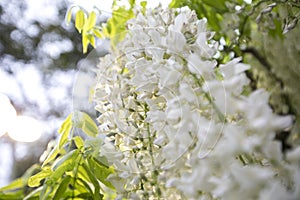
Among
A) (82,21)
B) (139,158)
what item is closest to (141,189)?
(139,158)

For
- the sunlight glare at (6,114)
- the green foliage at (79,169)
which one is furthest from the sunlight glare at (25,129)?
the green foliage at (79,169)

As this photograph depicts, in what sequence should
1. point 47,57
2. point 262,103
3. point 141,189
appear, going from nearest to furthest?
1. point 262,103
2. point 141,189
3. point 47,57

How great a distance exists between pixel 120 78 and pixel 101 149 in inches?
2.3

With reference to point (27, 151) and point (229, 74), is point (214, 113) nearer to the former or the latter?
point (229, 74)

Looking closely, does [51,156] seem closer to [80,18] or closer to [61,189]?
[61,189]

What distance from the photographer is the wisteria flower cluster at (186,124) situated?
0.16 m

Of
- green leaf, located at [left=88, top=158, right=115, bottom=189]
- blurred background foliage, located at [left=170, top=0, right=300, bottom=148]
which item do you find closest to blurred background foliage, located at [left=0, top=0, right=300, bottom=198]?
blurred background foliage, located at [left=170, top=0, right=300, bottom=148]

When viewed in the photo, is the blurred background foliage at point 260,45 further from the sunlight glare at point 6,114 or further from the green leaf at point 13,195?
the sunlight glare at point 6,114

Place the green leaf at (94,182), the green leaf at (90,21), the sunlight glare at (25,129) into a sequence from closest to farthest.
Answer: the green leaf at (94,182)
the green leaf at (90,21)
the sunlight glare at (25,129)

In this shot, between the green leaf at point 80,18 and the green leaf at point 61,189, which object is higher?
the green leaf at point 80,18

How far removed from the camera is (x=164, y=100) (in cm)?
27

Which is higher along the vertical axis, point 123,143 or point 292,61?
point 123,143

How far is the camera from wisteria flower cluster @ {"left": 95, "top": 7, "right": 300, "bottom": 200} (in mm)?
158

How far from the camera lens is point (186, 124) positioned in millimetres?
213
